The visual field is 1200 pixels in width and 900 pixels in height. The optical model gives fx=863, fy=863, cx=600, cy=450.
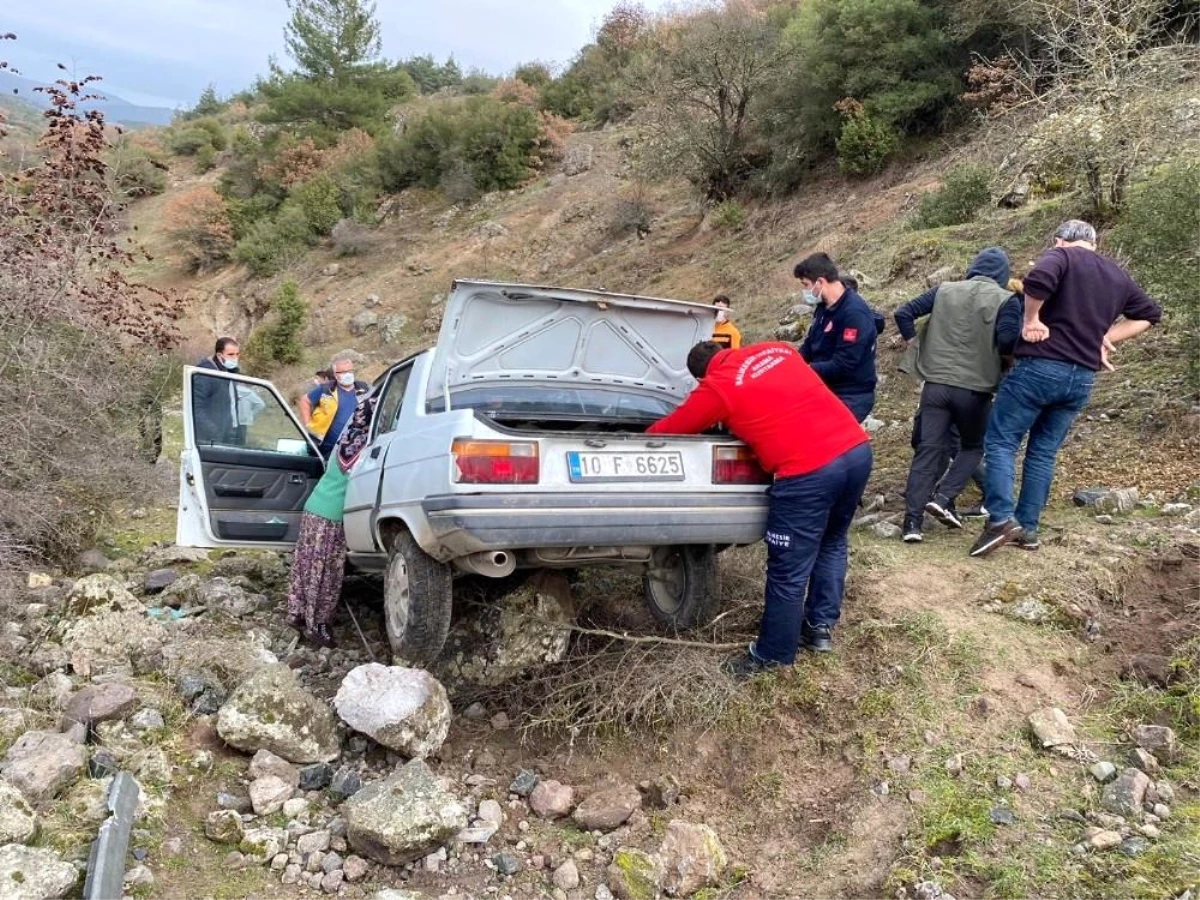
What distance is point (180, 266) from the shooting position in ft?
99.2

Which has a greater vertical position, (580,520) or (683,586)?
(580,520)

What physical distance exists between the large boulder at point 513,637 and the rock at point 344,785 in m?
0.87

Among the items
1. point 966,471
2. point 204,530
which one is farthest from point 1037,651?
point 204,530

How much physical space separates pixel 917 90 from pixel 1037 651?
14.6m

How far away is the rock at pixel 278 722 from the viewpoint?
342 centimetres

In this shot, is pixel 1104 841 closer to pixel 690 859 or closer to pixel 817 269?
pixel 690 859

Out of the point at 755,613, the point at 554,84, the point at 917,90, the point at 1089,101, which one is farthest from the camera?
the point at 554,84

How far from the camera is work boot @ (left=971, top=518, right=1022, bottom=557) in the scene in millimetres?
4570

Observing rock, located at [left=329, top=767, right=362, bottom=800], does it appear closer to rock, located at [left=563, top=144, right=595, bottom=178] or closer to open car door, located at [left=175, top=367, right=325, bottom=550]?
open car door, located at [left=175, top=367, right=325, bottom=550]

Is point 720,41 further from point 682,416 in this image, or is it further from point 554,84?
point 682,416

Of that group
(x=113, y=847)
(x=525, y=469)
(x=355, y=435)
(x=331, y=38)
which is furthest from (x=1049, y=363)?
(x=331, y=38)

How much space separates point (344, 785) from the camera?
3.29m

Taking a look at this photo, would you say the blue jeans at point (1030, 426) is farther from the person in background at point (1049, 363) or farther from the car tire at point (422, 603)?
the car tire at point (422, 603)

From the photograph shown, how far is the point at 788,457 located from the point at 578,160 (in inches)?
944
